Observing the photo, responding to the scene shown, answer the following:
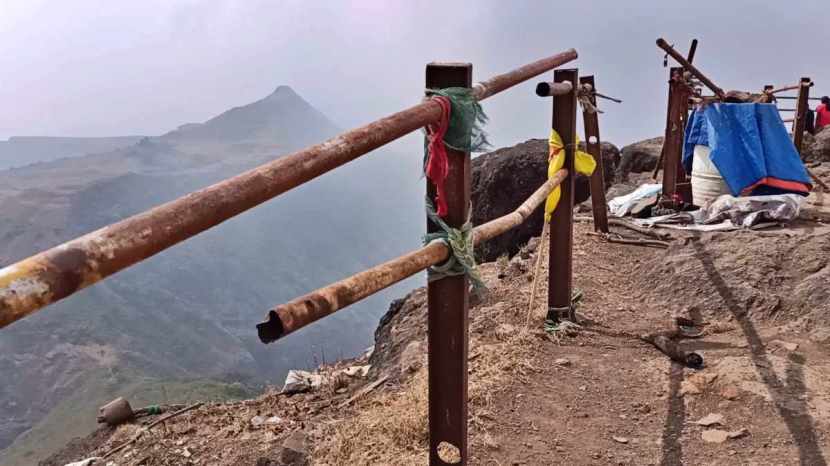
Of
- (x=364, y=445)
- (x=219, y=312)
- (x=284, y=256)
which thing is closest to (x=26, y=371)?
(x=219, y=312)

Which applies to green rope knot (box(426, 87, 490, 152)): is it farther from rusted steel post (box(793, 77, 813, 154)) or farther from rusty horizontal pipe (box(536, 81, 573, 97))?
rusted steel post (box(793, 77, 813, 154))

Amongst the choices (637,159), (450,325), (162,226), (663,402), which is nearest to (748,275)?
(663,402)

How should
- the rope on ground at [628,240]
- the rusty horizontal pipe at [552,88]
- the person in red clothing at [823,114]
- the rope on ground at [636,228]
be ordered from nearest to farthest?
the rusty horizontal pipe at [552,88] < the rope on ground at [628,240] < the rope on ground at [636,228] < the person in red clothing at [823,114]

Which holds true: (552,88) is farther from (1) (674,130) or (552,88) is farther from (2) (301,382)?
(1) (674,130)

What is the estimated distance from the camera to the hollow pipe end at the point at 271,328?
137 cm

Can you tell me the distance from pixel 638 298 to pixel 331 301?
13.6 feet

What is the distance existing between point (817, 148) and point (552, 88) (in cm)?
1062

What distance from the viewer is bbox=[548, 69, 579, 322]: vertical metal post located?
394cm

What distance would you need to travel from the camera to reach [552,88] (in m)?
3.63

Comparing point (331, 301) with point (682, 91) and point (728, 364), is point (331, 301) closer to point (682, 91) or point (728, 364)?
point (728, 364)

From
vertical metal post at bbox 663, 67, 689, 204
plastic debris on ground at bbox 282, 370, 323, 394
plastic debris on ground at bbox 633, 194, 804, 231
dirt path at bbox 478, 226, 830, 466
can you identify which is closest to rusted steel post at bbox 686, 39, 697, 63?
vertical metal post at bbox 663, 67, 689, 204

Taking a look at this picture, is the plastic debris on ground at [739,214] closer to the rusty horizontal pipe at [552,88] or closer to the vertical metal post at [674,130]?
the vertical metal post at [674,130]

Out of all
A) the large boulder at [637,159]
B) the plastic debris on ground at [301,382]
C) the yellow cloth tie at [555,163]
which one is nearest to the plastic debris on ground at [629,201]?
the yellow cloth tie at [555,163]

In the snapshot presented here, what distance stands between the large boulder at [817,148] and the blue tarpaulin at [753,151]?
18.2ft
